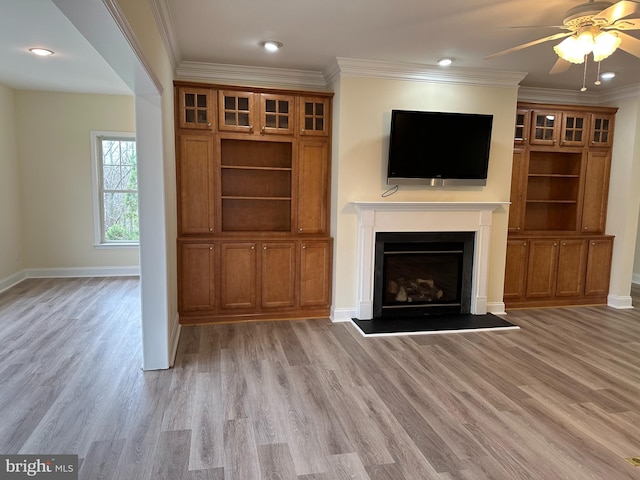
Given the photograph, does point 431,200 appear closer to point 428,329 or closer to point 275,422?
point 428,329

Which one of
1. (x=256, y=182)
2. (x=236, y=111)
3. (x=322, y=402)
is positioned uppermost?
(x=236, y=111)

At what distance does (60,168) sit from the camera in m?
6.21

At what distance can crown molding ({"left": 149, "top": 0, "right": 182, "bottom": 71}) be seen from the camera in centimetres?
286

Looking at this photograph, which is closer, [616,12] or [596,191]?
[616,12]

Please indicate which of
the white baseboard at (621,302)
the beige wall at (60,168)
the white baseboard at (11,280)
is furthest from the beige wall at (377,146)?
the white baseboard at (11,280)

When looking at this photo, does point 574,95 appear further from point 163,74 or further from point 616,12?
point 163,74

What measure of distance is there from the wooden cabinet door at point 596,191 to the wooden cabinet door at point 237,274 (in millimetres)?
4206

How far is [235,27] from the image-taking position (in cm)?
345

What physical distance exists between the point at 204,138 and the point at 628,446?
4232 mm

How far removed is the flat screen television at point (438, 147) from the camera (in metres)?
4.45

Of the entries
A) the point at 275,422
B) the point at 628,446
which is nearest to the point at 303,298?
the point at 275,422

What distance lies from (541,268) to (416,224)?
1882 mm

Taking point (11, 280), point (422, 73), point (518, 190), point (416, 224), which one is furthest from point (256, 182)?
point (11, 280)

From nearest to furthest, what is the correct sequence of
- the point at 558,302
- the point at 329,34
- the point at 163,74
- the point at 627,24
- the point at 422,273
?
the point at 627,24 < the point at 163,74 < the point at 329,34 < the point at 422,273 < the point at 558,302
